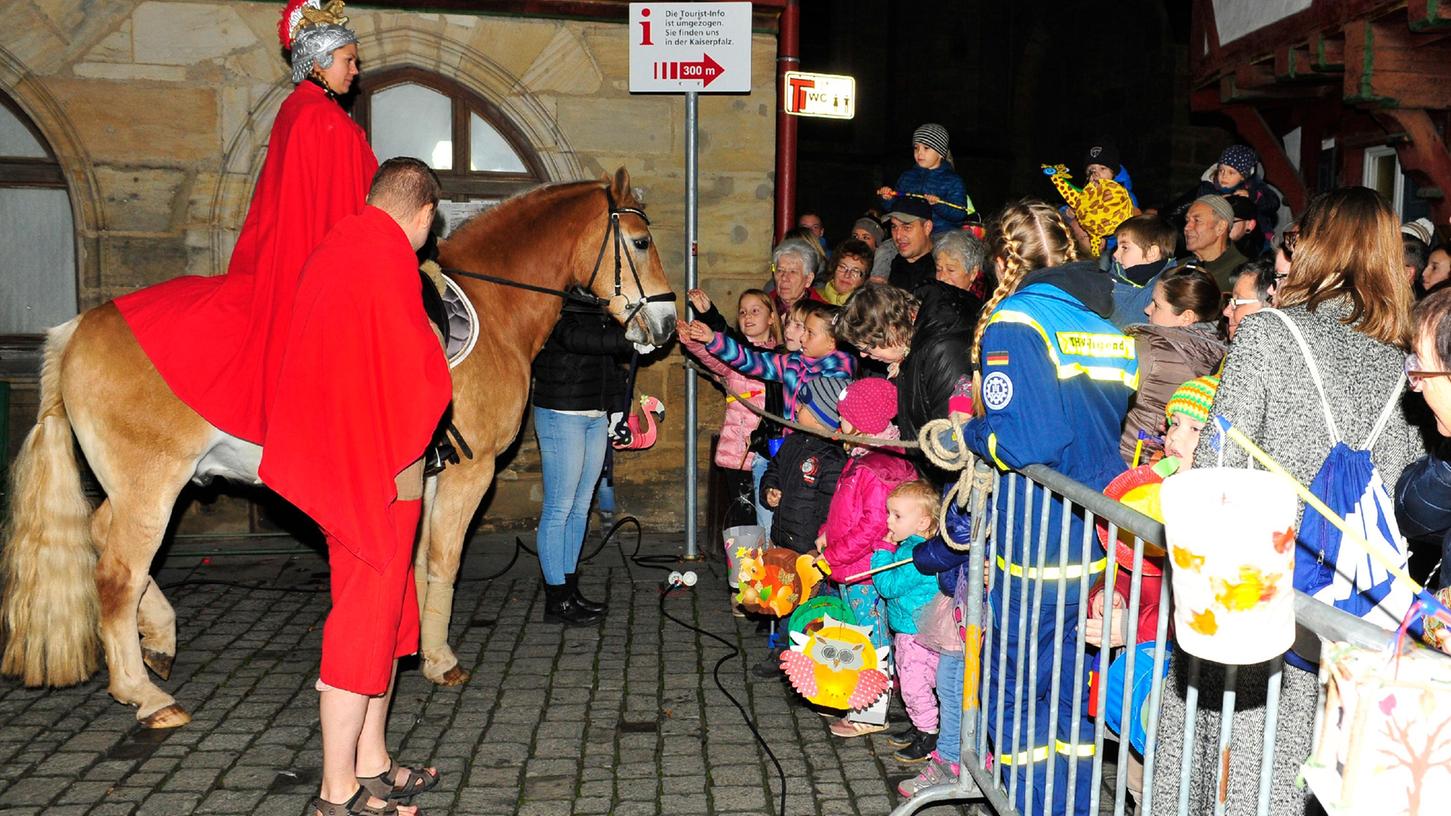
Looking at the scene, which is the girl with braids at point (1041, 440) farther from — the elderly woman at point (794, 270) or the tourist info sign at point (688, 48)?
the tourist info sign at point (688, 48)

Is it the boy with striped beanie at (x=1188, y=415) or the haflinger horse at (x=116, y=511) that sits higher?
the boy with striped beanie at (x=1188, y=415)

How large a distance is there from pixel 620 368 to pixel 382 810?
3.29 metres

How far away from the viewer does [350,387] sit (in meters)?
3.81

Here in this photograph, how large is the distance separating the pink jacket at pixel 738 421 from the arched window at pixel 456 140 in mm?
2491

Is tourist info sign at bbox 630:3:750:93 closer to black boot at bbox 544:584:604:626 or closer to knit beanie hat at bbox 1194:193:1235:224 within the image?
knit beanie hat at bbox 1194:193:1235:224

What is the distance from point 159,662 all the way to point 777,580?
2924 mm

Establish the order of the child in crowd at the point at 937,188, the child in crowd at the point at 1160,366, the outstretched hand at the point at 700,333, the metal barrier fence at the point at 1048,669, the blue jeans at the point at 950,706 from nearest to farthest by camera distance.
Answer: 1. the metal barrier fence at the point at 1048,669
2. the blue jeans at the point at 950,706
3. the child in crowd at the point at 1160,366
4. the outstretched hand at the point at 700,333
5. the child in crowd at the point at 937,188

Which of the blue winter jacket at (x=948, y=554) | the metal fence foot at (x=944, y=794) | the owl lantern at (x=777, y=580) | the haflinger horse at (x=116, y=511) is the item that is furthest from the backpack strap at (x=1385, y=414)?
the haflinger horse at (x=116, y=511)

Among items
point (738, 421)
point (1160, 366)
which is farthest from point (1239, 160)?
point (1160, 366)

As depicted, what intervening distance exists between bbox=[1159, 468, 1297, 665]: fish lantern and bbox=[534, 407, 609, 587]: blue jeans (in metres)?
4.40

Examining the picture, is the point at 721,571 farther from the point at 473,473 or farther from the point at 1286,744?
the point at 1286,744

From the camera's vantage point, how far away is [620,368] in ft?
22.7

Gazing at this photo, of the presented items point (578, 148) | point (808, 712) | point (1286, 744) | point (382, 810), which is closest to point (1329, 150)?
point (578, 148)

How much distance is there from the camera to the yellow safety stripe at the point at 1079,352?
11.7 ft
